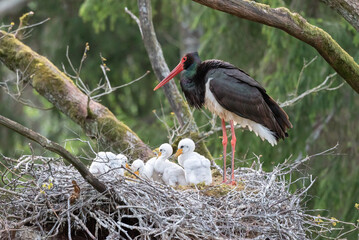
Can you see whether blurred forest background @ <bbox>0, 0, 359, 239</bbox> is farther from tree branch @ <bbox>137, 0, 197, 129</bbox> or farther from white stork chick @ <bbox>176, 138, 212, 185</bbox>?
white stork chick @ <bbox>176, 138, 212, 185</bbox>

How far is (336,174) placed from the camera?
373 inches

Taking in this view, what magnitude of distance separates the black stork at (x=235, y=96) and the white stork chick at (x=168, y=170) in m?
0.42

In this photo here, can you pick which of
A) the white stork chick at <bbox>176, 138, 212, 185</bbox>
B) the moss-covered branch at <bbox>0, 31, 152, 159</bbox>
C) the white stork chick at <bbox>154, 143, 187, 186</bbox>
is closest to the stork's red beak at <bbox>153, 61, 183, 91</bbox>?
the moss-covered branch at <bbox>0, 31, 152, 159</bbox>

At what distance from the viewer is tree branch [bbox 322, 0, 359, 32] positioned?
5.35m

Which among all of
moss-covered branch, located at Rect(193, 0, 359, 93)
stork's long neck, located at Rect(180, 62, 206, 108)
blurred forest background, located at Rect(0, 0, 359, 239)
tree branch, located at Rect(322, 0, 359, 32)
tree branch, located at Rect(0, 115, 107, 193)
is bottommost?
blurred forest background, located at Rect(0, 0, 359, 239)

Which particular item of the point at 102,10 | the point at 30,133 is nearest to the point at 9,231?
the point at 30,133

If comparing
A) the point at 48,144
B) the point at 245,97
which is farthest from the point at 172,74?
the point at 48,144

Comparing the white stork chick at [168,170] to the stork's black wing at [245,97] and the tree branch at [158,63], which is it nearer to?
the stork's black wing at [245,97]

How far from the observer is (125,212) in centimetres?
509

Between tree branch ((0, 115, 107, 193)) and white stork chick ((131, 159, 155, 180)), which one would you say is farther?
white stork chick ((131, 159, 155, 180))

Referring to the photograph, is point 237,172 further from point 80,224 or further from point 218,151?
point 218,151

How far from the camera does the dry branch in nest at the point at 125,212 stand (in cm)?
487

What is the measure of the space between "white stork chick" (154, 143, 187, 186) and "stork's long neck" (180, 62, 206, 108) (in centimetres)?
77

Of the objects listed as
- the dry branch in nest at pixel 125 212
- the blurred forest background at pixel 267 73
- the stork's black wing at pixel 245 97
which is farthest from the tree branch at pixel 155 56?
the dry branch in nest at pixel 125 212
